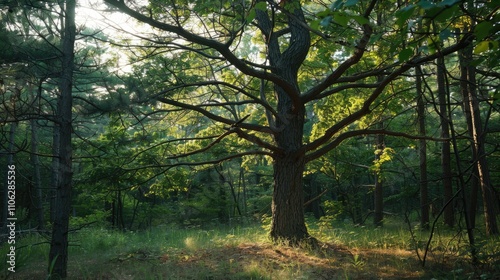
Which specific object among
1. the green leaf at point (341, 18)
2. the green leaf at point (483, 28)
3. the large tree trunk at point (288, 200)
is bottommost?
the large tree trunk at point (288, 200)

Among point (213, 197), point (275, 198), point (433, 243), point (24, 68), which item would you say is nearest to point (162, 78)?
point (24, 68)

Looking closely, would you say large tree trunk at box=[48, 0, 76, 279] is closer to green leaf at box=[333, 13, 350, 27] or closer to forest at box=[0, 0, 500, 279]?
forest at box=[0, 0, 500, 279]

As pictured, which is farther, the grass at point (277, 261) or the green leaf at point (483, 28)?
the grass at point (277, 261)

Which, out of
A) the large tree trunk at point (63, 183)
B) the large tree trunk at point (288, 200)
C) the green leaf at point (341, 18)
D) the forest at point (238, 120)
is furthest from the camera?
the large tree trunk at point (288, 200)

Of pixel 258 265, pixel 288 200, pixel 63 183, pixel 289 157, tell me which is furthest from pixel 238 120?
pixel 63 183

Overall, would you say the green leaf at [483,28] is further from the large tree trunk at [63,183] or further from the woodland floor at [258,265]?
the large tree trunk at [63,183]

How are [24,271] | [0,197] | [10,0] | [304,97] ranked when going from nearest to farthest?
[10,0]
[24,271]
[304,97]
[0,197]

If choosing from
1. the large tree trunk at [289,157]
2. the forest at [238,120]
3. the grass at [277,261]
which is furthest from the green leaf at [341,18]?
the large tree trunk at [289,157]

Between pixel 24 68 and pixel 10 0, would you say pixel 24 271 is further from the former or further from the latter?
pixel 10 0

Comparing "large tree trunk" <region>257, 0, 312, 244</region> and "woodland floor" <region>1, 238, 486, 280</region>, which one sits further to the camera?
"large tree trunk" <region>257, 0, 312, 244</region>

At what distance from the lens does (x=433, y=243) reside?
7.88 meters

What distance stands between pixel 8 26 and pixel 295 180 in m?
6.80

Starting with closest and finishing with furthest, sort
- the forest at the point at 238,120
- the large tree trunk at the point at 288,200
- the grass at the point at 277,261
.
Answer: the forest at the point at 238,120 < the grass at the point at 277,261 < the large tree trunk at the point at 288,200

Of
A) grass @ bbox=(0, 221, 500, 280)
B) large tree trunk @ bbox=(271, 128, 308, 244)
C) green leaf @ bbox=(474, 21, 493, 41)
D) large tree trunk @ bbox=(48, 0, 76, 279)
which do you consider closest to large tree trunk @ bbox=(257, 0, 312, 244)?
large tree trunk @ bbox=(271, 128, 308, 244)
